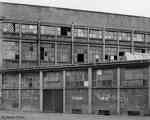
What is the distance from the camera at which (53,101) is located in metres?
34.1

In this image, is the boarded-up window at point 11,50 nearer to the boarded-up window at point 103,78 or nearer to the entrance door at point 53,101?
the entrance door at point 53,101

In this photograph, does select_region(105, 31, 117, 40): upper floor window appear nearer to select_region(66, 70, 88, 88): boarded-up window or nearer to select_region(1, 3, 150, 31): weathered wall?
select_region(1, 3, 150, 31): weathered wall

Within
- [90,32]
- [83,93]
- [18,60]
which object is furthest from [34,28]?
[83,93]

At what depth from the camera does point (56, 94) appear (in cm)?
3391

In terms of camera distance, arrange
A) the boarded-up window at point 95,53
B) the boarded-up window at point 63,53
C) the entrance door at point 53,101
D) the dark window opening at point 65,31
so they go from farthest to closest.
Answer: the boarded-up window at point 95,53, the dark window opening at point 65,31, the boarded-up window at point 63,53, the entrance door at point 53,101

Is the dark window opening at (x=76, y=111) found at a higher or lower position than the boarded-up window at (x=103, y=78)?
lower

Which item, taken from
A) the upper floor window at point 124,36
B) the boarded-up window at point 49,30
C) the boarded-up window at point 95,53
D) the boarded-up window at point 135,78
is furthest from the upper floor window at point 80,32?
the boarded-up window at point 135,78

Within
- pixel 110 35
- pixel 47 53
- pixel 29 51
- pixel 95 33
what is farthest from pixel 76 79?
pixel 110 35

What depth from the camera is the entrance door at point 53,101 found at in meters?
33.6

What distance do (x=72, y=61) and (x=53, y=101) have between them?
631 inches

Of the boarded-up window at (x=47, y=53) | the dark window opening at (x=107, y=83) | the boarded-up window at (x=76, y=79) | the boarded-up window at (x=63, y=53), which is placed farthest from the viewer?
the boarded-up window at (x=63, y=53)

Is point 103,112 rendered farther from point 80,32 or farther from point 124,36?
point 124,36

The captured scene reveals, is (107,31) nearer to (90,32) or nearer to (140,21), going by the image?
(90,32)

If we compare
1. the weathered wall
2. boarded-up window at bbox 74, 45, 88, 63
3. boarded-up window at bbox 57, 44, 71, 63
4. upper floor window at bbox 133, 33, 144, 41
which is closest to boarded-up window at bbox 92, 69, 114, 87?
boarded-up window at bbox 57, 44, 71, 63
